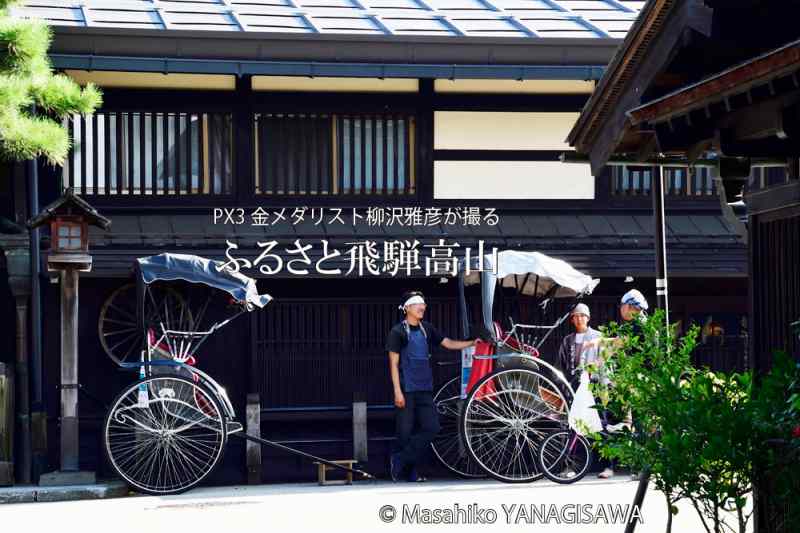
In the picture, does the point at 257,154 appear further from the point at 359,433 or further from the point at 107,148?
the point at 359,433

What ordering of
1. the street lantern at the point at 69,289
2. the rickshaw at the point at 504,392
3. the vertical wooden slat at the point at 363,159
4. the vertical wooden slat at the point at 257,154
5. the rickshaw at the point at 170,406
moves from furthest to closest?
the vertical wooden slat at the point at 363,159 < the vertical wooden slat at the point at 257,154 < the rickshaw at the point at 504,392 < the rickshaw at the point at 170,406 < the street lantern at the point at 69,289

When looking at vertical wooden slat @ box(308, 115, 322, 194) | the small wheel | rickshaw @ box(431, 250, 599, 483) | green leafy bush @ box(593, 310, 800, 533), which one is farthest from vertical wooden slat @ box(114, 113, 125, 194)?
Answer: green leafy bush @ box(593, 310, 800, 533)

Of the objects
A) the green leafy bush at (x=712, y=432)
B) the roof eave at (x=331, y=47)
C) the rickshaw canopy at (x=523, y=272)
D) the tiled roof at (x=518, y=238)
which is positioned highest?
the roof eave at (x=331, y=47)

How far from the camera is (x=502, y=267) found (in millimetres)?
17016

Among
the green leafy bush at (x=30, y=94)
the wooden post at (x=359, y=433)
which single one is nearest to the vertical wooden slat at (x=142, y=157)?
the green leafy bush at (x=30, y=94)

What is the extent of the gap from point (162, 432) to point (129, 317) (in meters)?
1.78

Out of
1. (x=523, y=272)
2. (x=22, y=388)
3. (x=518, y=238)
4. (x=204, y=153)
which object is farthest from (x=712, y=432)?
(x=204, y=153)

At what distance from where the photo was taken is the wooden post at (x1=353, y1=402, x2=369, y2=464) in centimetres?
1777

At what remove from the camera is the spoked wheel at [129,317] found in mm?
17656

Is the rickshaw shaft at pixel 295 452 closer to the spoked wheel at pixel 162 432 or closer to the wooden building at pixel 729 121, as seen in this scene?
the spoked wheel at pixel 162 432

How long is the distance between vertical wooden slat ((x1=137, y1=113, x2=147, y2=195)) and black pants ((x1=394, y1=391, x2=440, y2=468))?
381 cm

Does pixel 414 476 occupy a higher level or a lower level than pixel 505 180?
lower

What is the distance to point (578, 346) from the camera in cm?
1739

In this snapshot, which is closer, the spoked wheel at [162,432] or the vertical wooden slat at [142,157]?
the spoked wheel at [162,432]
